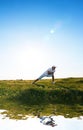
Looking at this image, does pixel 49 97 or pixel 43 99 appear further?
pixel 49 97

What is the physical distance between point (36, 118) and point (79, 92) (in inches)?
378

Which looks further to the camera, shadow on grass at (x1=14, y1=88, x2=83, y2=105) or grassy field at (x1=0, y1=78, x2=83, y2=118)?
shadow on grass at (x1=14, y1=88, x2=83, y2=105)

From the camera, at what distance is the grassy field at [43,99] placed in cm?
2528

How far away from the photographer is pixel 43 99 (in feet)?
99.2

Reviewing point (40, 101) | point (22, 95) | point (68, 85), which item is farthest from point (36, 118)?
point (68, 85)

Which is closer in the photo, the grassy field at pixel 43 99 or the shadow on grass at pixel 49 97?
the grassy field at pixel 43 99

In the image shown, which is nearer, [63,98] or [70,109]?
[70,109]

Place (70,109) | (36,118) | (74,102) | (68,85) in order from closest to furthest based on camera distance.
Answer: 1. (36,118)
2. (70,109)
3. (74,102)
4. (68,85)

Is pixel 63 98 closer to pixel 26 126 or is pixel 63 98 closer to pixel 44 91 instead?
pixel 44 91

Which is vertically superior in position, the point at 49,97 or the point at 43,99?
the point at 49,97

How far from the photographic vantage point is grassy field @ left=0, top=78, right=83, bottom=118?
82.9 ft

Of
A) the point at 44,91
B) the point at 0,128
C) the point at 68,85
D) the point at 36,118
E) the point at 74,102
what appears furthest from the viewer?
the point at 68,85

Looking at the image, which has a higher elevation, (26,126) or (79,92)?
(79,92)

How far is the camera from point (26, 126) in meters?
19.9
